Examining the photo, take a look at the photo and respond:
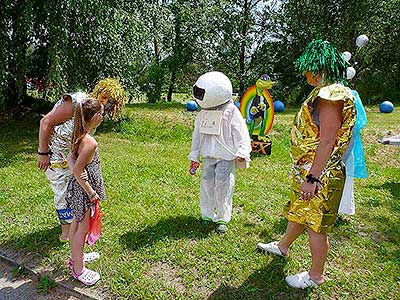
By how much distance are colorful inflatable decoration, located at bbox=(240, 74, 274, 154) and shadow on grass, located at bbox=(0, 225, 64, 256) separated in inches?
148

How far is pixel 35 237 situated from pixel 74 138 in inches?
55.4

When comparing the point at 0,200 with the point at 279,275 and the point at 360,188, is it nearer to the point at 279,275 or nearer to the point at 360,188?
the point at 279,275

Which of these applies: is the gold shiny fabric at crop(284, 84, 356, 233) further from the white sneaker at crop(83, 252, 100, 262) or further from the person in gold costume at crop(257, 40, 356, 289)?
the white sneaker at crop(83, 252, 100, 262)

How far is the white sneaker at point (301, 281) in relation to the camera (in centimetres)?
283

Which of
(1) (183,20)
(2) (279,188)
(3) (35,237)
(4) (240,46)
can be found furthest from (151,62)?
(3) (35,237)

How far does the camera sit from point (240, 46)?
13188 millimetres

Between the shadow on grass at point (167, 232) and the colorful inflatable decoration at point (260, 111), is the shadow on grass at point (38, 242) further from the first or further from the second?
the colorful inflatable decoration at point (260, 111)

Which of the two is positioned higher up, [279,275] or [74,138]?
[74,138]

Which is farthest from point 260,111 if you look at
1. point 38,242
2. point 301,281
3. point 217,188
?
point 38,242

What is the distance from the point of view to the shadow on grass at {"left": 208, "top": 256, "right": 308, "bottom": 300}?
2803mm

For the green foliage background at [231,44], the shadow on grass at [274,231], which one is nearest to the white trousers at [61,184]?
the shadow on grass at [274,231]

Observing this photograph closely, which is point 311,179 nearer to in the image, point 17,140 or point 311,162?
point 311,162

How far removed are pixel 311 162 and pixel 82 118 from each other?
1505 mm

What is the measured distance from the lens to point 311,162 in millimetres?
2541
